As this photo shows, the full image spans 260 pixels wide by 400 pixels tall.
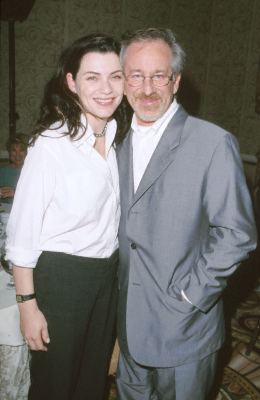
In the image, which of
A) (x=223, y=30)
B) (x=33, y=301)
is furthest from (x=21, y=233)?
(x=223, y=30)

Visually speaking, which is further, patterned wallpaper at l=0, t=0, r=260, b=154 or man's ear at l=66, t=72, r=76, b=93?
patterned wallpaper at l=0, t=0, r=260, b=154

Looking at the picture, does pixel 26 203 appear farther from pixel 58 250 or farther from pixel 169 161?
pixel 169 161

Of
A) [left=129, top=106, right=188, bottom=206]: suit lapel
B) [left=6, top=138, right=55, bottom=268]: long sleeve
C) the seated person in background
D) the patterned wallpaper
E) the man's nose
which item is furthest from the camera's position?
the patterned wallpaper

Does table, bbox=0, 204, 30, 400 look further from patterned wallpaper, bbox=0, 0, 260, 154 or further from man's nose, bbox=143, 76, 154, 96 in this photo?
patterned wallpaper, bbox=0, 0, 260, 154

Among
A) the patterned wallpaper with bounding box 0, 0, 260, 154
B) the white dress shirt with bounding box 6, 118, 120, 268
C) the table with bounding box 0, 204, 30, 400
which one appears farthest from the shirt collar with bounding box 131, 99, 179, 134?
the patterned wallpaper with bounding box 0, 0, 260, 154

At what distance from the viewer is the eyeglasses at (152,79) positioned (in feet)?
5.40

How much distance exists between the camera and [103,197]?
1.56 metres

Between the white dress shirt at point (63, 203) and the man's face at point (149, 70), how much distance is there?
0.26 meters

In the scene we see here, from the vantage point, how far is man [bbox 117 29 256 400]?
1.47 m

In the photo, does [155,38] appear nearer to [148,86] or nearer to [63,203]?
[148,86]

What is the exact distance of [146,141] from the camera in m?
1.67

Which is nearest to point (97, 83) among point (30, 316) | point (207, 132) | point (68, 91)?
point (68, 91)

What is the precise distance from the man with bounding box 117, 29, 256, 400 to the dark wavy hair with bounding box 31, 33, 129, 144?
14 cm

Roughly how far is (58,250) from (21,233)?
176 millimetres
